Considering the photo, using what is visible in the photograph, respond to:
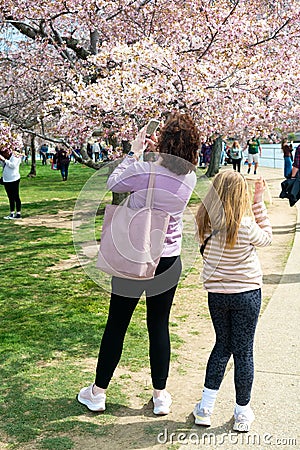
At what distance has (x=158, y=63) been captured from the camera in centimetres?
778

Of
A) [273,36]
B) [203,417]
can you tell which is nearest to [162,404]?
[203,417]

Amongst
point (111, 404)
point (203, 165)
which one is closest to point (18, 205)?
point (111, 404)

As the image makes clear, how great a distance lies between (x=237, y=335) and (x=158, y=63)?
4709mm

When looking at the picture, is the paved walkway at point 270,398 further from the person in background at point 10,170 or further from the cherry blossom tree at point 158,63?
the person in background at point 10,170

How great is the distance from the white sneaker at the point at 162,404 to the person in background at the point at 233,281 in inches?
9.6

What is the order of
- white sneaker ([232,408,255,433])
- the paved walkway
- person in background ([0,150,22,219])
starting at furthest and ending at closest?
person in background ([0,150,22,219]) → white sneaker ([232,408,255,433]) → the paved walkway

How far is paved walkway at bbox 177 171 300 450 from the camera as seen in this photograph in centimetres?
373

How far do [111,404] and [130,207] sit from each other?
1.38 meters

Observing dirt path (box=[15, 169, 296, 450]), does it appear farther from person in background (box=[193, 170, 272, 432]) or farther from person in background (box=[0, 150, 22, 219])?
person in background (box=[0, 150, 22, 219])

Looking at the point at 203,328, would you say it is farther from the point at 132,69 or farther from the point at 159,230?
the point at 132,69

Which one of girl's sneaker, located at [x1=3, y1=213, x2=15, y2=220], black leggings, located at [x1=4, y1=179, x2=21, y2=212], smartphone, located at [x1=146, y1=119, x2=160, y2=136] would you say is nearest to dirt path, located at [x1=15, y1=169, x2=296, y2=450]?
smartphone, located at [x1=146, y1=119, x2=160, y2=136]

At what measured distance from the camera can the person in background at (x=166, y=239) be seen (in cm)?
393

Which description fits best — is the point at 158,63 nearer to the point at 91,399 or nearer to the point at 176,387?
the point at 176,387

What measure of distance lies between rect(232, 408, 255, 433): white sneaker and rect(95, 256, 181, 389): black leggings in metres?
0.56
